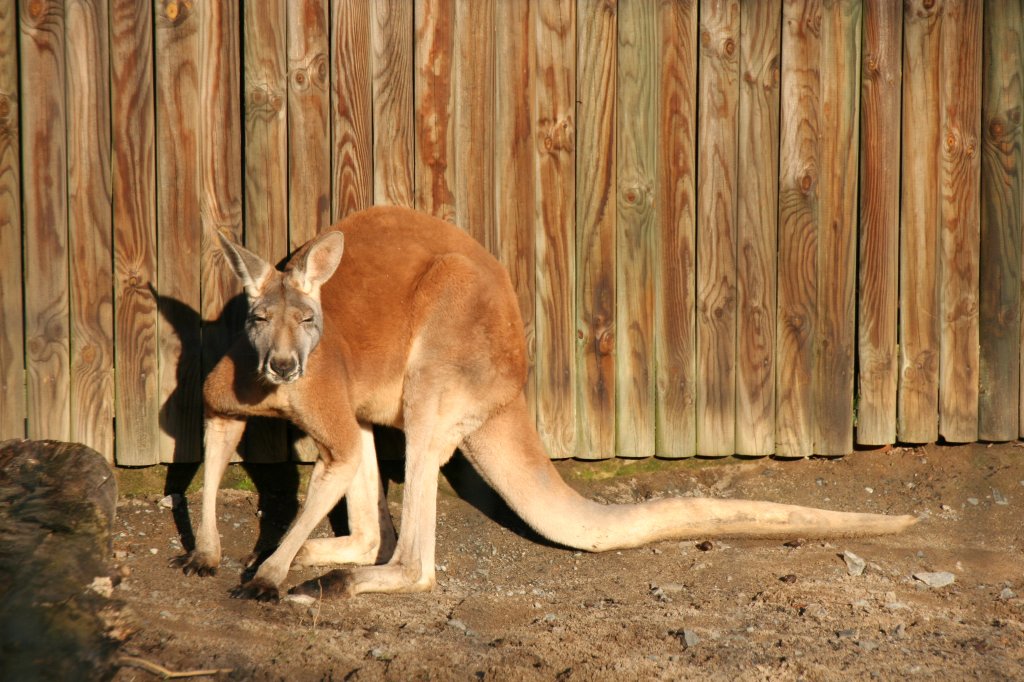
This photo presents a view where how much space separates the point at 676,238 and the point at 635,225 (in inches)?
7.8

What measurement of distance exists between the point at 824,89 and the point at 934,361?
1370 millimetres

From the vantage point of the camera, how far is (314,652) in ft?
10.9

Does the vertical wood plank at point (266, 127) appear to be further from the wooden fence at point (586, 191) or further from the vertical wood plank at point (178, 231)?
the vertical wood plank at point (178, 231)

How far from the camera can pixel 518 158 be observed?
4863 millimetres

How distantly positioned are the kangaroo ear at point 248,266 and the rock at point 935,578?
2655mm

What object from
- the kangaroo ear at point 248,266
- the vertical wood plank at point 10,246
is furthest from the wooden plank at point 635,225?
the vertical wood plank at point 10,246

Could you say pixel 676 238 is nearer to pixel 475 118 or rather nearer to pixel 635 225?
pixel 635 225

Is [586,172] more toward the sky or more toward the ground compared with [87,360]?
more toward the sky

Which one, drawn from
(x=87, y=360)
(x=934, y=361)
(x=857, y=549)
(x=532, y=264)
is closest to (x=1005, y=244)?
(x=934, y=361)

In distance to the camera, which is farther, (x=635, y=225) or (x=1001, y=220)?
(x=1001, y=220)

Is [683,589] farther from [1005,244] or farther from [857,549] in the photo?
[1005,244]

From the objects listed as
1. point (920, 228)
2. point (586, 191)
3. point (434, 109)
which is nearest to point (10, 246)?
point (434, 109)

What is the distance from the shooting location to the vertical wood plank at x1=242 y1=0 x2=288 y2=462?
15.1 feet

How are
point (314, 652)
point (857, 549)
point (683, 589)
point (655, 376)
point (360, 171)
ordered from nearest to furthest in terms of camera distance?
point (314, 652) < point (683, 589) < point (857, 549) < point (360, 171) < point (655, 376)
